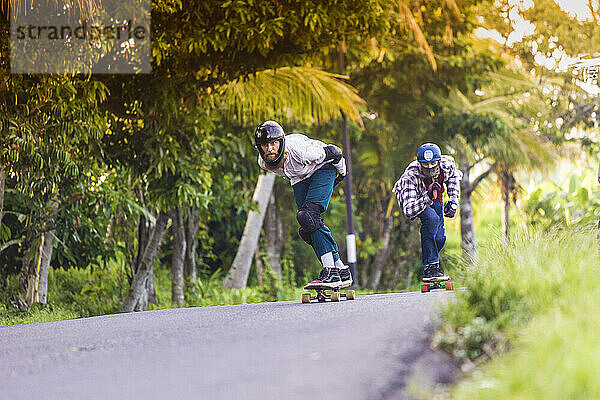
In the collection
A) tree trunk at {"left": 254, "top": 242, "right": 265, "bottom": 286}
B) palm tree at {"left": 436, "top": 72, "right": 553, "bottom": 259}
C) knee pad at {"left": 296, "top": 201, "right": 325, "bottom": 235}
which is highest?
palm tree at {"left": 436, "top": 72, "right": 553, "bottom": 259}

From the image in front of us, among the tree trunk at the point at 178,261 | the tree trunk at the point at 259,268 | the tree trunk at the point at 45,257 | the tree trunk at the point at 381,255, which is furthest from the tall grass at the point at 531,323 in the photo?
the tree trunk at the point at 381,255

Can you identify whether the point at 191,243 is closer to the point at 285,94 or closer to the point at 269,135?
the point at 285,94

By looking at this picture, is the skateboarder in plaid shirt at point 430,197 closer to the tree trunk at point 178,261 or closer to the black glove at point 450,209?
the black glove at point 450,209

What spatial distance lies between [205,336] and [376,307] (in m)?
1.34

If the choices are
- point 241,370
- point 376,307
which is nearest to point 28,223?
point 376,307

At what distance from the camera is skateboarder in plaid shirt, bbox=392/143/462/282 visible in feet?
27.1

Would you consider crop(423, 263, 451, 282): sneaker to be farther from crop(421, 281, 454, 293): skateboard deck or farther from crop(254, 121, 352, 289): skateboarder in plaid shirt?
crop(254, 121, 352, 289): skateboarder in plaid shirt

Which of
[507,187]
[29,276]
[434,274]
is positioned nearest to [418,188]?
[434,274]

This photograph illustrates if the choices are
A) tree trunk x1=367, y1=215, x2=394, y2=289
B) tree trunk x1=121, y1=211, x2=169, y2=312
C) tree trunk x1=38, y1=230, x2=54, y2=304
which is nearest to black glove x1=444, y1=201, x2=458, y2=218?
tree trunk x1=121, y1=211, x2=169, y2=312

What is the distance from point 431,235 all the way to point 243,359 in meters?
4.43

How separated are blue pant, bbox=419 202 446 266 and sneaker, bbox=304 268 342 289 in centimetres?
125

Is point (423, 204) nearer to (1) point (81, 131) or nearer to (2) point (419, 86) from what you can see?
(1) point (81, 131)

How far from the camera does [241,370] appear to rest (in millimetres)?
4051

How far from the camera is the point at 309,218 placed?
7281 mm
